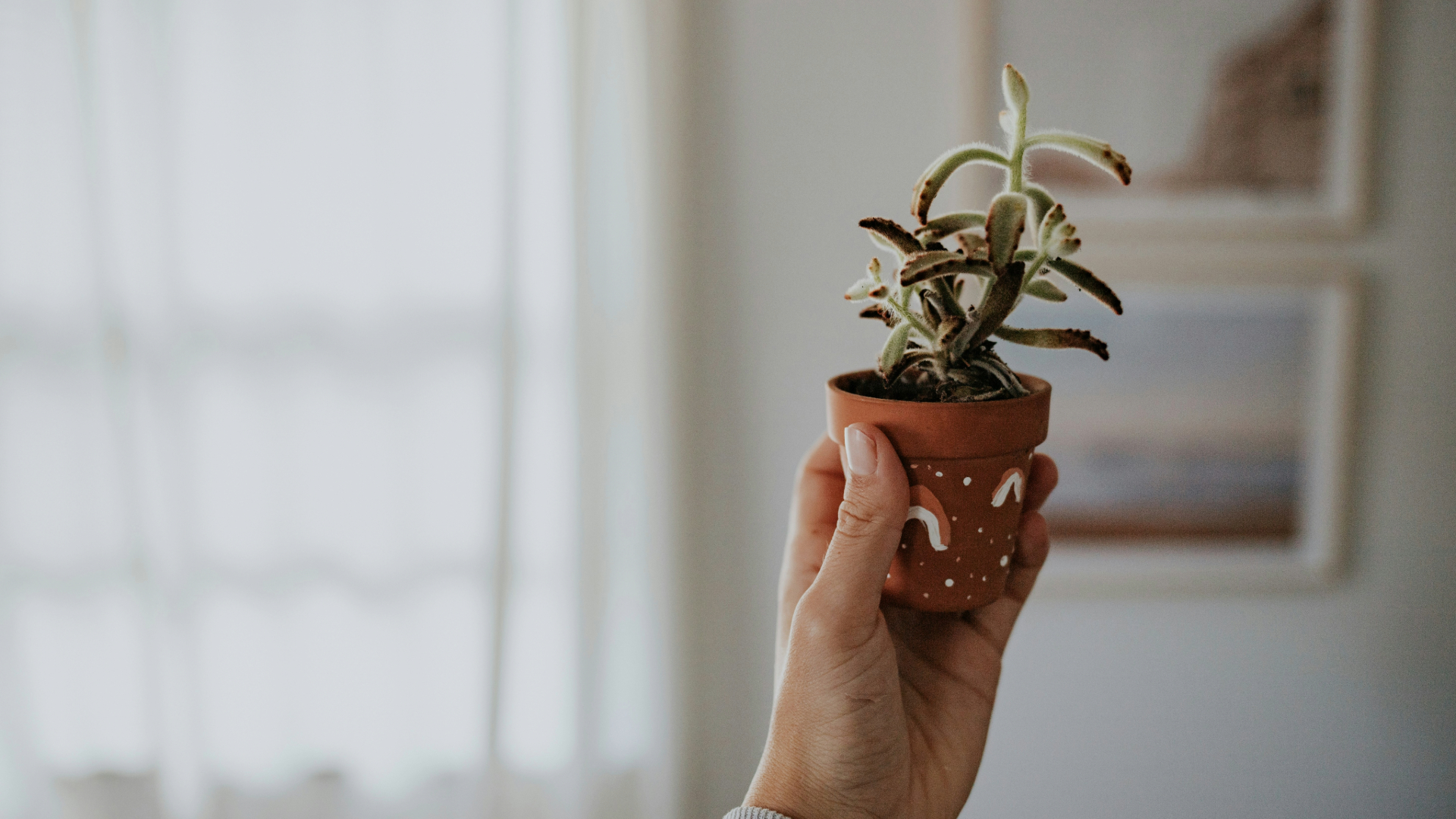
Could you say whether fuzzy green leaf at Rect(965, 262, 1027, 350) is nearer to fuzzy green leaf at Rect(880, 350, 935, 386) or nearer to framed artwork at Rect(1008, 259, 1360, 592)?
fuzzy green leaf at Rect(880, 350, 935, 386)

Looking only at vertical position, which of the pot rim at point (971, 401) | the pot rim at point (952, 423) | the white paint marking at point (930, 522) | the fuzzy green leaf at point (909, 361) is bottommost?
the white paint marking at point (930, 522)

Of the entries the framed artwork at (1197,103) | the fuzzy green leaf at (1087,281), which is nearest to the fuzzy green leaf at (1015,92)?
the fuzzy green leaf at (1087,281)

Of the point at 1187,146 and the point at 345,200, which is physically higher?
the point at 1187,146

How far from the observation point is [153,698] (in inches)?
59.7

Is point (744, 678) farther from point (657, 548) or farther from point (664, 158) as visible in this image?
point (664, 158)

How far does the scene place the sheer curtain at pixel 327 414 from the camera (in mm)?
1361

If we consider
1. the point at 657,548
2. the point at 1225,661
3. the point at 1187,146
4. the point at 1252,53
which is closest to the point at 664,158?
the point at 657,548

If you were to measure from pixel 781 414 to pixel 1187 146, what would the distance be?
77 centimetres

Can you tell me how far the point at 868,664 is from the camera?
2.33 ft

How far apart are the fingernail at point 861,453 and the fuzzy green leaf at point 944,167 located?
17 centimetres

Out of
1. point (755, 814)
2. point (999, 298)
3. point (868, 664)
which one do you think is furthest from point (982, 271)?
point (755, 814)

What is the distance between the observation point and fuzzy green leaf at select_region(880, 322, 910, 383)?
0.68m

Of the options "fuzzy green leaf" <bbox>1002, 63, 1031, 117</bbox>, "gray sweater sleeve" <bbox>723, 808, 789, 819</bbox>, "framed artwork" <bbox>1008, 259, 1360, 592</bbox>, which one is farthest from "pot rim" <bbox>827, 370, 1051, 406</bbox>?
"framed artwork" <bbox>1008, 259, 1360, 592</bbox>

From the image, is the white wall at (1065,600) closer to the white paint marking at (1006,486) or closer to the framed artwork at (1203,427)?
the framed artwork at (1203,427)
